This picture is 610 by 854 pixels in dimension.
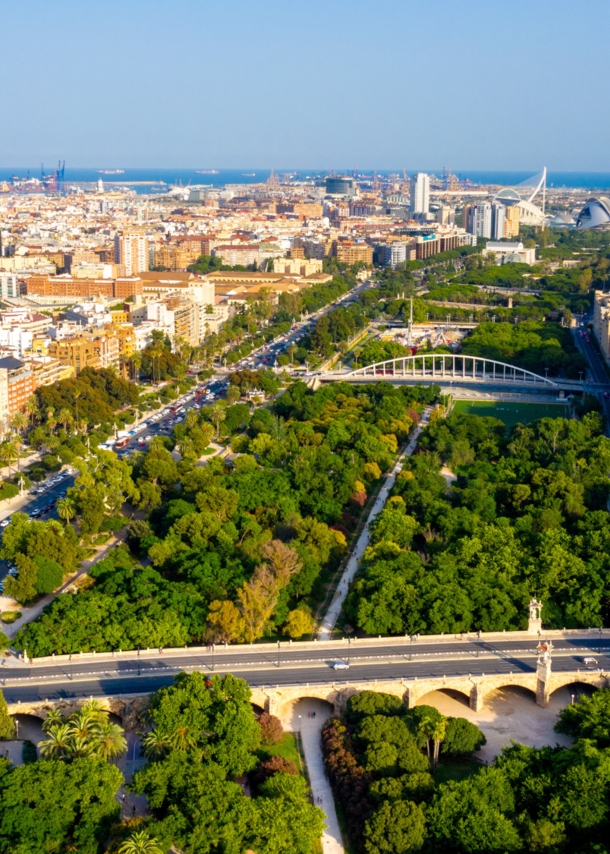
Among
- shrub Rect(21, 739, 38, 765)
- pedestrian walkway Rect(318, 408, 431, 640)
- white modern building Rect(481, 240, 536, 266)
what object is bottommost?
shrub Rect(21, 739, 38, 765)

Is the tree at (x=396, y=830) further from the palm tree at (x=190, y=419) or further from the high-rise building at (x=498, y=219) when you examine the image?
the high-rise building at (x=498, y=219)

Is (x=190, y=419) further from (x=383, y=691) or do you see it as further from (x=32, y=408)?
(x=383, y=691)

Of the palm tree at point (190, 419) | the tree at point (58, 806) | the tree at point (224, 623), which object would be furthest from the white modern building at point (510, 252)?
the tree at point (58, 806)

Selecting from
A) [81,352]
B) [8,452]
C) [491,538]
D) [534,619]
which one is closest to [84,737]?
[534,619]

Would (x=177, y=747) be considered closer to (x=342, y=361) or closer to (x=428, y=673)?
(x=428, y=673)

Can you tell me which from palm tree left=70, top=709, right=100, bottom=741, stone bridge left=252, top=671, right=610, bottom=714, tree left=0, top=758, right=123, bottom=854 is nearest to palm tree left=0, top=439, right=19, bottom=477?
stone bridge left=252, top=671, right=610, bottom=714

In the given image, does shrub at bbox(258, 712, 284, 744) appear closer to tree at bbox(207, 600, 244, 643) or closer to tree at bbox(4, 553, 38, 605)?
tree at bbox(207, 600, 244, 643)
